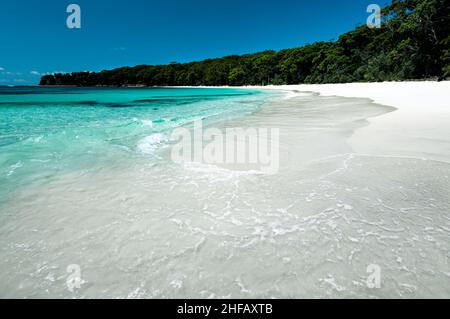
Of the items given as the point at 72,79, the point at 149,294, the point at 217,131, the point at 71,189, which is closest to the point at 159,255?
the point at 149,294

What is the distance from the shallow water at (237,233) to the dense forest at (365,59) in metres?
28.2

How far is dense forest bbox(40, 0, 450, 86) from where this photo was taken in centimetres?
2489

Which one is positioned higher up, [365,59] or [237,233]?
[365,59]

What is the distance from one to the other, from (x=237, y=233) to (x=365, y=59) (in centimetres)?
5378

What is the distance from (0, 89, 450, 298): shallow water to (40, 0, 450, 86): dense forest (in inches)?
1110

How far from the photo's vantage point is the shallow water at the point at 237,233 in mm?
1728

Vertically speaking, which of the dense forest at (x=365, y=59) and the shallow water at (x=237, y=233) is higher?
the dense forest at (x=365, y=59)

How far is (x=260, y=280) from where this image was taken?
5.77 ft

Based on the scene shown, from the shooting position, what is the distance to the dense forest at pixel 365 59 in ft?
81.7

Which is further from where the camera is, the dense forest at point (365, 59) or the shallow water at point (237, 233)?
the dense forest at point (365, 59)

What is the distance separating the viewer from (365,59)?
1738 inches

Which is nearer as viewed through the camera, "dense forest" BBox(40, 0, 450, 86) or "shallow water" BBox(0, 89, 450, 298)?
"shallow water" BBox(0, 89, 450, 298)

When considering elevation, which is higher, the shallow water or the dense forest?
the dense forest
